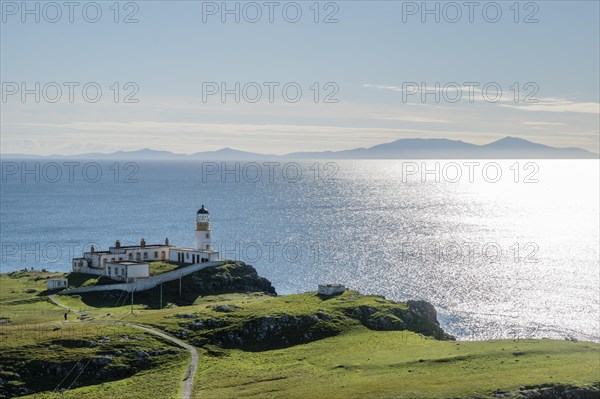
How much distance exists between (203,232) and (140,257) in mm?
11541

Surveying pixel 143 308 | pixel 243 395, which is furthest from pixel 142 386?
pixel 143 308

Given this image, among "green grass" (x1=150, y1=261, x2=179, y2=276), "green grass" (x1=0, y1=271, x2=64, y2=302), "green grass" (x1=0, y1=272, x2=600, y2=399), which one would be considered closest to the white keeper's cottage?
"green grass" (x1=150, y1=261, x2=179, y2=276)

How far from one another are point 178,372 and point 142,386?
5.28 metres

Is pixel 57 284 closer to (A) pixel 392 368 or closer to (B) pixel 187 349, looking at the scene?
(B) pixel 187 349

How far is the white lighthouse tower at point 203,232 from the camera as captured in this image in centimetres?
12800

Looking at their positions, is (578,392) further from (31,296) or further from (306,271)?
(306,271)

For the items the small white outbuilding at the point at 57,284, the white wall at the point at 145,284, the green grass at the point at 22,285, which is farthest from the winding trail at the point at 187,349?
the green grass at the point at 22,285

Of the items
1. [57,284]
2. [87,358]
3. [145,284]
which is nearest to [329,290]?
[145,284]

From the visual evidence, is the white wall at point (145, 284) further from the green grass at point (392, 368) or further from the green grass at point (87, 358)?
the green grass at point (392, 368)

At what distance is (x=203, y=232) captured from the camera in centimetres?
12794

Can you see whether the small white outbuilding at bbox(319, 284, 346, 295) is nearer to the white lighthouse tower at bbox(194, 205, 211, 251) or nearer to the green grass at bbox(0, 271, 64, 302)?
the white lighthouse tower at bbox(194, 205, 211, 251)

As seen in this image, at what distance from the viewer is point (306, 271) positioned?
7190 inches

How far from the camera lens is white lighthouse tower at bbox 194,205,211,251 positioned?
128000 millimetres

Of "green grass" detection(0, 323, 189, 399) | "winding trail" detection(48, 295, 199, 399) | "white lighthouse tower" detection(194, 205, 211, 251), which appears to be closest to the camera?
"winding trail" detection(48, 295, 199, 399)
